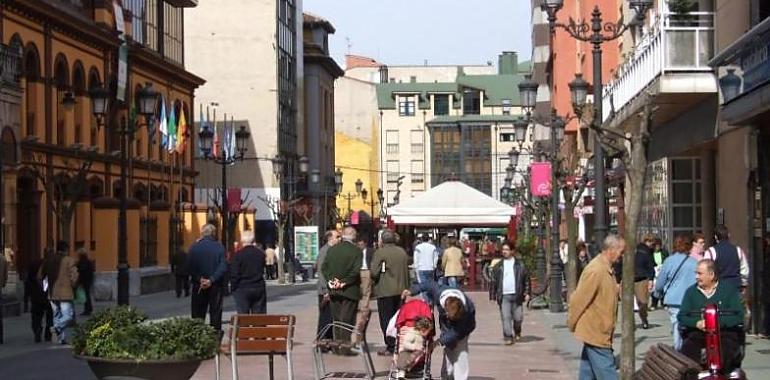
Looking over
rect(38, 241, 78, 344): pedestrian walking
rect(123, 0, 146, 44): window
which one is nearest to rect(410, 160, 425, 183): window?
rect(123, 0, 146, 44): window

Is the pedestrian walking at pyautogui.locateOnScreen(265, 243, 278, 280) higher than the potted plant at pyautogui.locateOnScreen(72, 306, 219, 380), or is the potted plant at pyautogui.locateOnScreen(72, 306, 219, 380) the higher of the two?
the potted plant at pyautogui.locateOnScreen(72, 306, 219, 380)

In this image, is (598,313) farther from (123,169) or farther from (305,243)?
(305,243)

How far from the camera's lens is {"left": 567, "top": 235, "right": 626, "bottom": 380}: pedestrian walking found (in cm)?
1209

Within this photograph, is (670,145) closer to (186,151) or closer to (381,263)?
(381,263)

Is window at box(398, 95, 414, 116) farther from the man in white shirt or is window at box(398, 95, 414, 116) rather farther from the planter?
the planter

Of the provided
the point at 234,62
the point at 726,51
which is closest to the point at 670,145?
the point at 726,51

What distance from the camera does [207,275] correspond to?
64.7 ft

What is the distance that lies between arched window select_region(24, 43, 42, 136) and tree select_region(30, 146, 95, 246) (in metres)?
0.89

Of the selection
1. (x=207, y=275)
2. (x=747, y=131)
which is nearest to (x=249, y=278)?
(x=207, y=275)

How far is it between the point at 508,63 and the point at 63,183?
4391 inches

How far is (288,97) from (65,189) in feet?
130

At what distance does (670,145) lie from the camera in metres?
29.7

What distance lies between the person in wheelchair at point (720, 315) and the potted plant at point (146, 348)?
4241mm

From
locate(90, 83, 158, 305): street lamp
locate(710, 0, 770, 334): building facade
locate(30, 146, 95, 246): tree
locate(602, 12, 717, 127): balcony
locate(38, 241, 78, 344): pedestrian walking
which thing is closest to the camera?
locate(710, 0, 770, 334): building facade
